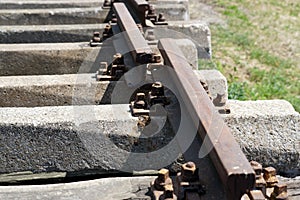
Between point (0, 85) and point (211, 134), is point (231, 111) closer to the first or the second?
point (211, 134)

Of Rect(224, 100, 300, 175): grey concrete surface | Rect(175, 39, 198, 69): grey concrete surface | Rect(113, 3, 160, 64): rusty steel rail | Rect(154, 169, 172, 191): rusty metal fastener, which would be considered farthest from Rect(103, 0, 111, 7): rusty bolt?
Rect(154, 169, 172, 191): rusty metal fastener

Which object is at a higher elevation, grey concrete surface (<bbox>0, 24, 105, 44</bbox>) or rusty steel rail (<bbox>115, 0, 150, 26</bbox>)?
rusty steel rail (<bbox>115, 0, 150, 26</bbox>)

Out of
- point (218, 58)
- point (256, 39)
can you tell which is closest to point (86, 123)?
point (218, 58)

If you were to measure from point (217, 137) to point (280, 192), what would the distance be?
301 millimetres

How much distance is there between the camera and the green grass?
6.61 metres

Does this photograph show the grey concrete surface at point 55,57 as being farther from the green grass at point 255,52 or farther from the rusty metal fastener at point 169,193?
the green grass at point 255,52

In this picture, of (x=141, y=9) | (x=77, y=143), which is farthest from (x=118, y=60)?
(x=141, y=9)

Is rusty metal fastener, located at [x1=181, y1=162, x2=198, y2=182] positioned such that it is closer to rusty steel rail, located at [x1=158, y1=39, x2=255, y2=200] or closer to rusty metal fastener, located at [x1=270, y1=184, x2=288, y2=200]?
rusty steel rail, located at [x1=158, y1=39, x2=255, y2=200]

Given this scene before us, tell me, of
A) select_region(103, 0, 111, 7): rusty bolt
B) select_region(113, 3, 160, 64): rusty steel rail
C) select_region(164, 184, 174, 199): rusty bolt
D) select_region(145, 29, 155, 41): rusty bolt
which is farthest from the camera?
select_region(103, 0, 111, 7): rusty bolt

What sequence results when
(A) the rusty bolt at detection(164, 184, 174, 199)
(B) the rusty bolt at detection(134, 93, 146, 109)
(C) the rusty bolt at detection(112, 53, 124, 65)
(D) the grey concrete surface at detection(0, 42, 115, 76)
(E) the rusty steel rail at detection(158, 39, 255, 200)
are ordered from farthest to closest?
1. (D) the grey concrete surface at detection(0, 42, 115, 76)
2. (C) the rusty bolt at detection(112, 53, 124, 65)
3. (B) the rusty bolt at detection(134, 93, 146, 109)
4. (A) the rusty bolt at detection(164, 184, 174, 199)
5. (E) the rusty steel rail at detection(158, 39, 255, 200)

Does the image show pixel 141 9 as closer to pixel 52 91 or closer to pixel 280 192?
pixel 52 91

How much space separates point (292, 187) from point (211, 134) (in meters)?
0.47

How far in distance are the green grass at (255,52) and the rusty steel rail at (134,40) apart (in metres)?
2.09

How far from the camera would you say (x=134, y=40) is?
353 cm
